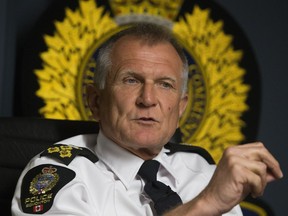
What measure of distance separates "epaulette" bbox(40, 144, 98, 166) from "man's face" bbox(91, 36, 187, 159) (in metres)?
0.08

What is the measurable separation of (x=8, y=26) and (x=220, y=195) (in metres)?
1.37

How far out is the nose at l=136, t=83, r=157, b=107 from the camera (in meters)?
1.41

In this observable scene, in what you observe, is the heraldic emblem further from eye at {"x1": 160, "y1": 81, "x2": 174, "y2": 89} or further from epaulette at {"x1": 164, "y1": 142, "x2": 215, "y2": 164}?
eye at {"x1": 160, "y1": 81, "x2": 174, "y2": 89}

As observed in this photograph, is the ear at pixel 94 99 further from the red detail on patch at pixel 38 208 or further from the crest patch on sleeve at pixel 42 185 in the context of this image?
the red detail on patch at pixel 38 208

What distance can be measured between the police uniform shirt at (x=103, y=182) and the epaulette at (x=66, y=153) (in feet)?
0.04

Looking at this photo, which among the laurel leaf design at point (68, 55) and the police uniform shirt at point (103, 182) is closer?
the police uniform shirt at point (103, 182)

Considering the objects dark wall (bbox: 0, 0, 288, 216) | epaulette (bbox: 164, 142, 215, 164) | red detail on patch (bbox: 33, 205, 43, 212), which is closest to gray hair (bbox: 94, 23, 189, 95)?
epaulette (bbox: 164, 142, 215, 164)

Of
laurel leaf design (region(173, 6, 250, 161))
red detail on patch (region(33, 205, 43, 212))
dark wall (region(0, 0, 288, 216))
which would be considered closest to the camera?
red detail on patch (region(33, 205, 43, 212))

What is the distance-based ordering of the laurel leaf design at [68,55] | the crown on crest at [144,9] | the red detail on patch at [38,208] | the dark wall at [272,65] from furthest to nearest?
1. the dark wall at [272,65]
2. the crown on crest at [144,9]
3. the laurel leaf design at [68,55]
4. the red detail on patch at [38,208]

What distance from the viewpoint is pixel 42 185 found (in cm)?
130

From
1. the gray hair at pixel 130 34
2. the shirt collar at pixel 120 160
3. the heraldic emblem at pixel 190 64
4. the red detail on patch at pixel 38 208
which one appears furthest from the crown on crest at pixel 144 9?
the red detail on patch at pixel 38 208

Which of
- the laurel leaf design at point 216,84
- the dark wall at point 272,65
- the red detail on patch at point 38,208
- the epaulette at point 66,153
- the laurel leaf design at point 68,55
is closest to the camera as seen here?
the red detail on patch at point 38,208

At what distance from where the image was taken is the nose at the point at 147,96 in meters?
1.41

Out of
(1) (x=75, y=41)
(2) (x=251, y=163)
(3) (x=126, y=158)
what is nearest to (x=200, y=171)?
(3) (x=126, y=158)
